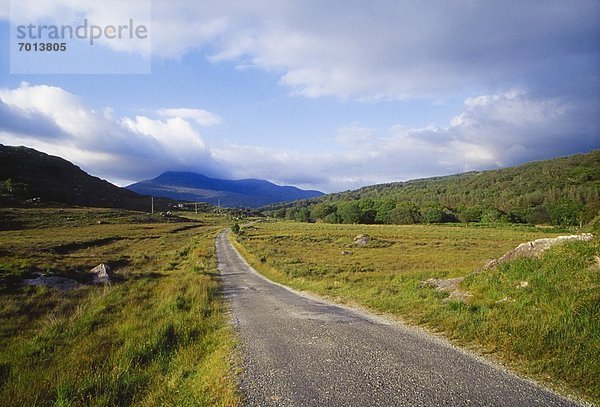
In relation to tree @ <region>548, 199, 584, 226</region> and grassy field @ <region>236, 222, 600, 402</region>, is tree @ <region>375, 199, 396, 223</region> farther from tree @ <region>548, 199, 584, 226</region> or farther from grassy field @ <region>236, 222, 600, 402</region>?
grassy field @ <region>236, 222, 600, 402</region>

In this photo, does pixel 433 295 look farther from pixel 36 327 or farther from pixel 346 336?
pixel 36 327

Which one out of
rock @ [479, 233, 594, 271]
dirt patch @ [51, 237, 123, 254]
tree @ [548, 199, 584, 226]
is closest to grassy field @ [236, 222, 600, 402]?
rock @ [479, 233, 594, 271]

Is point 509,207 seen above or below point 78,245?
above

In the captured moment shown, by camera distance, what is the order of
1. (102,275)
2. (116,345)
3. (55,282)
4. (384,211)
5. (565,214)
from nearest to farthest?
(116,345) → (55,282) → (102,275) → (565,214) → (384,211)

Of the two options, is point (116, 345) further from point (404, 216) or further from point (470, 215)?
point (470, 215)

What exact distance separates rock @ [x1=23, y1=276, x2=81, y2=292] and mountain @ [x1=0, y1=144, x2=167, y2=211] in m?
130

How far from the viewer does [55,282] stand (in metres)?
19.8

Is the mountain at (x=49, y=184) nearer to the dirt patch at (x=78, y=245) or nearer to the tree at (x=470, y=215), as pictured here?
the dirt patch at (x=78, y=245)

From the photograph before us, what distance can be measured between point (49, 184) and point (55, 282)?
181372mm

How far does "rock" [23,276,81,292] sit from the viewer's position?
19000mm

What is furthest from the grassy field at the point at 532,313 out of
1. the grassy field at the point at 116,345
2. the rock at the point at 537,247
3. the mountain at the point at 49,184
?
the mountain at the point at 49,184

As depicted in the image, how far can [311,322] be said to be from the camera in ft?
34.2

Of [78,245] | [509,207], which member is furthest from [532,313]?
[509,207]

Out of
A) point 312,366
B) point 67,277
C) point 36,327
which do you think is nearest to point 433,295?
point 312,366
